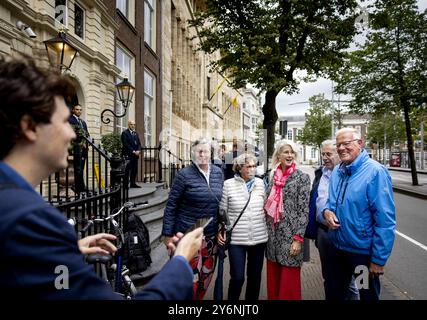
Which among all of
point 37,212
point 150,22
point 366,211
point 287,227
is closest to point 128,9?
point 150,22

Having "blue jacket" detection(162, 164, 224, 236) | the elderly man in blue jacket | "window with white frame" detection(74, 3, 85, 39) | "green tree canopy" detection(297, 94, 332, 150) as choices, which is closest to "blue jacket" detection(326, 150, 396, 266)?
the elderly man in blue jacket

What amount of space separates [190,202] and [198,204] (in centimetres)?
9

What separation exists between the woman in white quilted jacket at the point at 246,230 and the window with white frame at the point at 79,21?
335 inches

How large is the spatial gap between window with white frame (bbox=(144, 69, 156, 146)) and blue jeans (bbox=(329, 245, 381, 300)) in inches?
537

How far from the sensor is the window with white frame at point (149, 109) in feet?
52.3

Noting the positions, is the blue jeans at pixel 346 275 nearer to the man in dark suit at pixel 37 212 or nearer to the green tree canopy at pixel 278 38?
the man in dark suit at pixel 37 212

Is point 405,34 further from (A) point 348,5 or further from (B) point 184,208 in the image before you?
(B) point 184,208

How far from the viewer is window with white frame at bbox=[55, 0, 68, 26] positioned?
858cm

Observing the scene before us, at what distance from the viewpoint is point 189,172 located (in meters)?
3.49

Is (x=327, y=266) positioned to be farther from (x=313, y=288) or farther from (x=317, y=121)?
(x=317, y=121)

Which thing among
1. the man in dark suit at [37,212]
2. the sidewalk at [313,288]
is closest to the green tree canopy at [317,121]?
the sidewalk at [313,288]

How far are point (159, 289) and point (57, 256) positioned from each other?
0.35 metres

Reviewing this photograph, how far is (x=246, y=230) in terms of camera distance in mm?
3436

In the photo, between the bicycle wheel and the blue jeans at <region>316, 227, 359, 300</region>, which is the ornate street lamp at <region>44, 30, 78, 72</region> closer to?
the bicycle wheel
